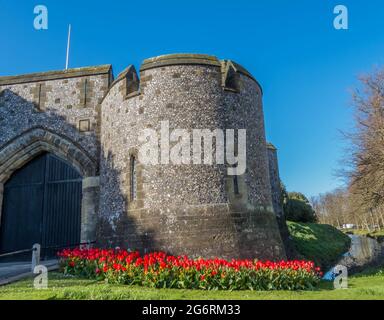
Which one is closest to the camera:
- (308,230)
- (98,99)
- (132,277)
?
(132,277)

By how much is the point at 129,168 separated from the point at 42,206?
5.56 metres

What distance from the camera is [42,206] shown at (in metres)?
15.2

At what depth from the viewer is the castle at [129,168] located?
431 inches

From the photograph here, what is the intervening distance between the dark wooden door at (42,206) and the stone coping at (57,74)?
338 cm

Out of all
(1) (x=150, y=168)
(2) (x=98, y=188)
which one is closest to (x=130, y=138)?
(1) (x=150, y=168)

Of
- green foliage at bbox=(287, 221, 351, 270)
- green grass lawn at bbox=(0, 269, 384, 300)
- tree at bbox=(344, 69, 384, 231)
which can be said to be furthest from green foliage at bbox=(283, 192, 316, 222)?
green grass lawn at bbox=(0, 269, 384, 300)

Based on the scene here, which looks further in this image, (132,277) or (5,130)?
(5,130)

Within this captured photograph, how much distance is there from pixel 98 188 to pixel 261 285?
7693mm

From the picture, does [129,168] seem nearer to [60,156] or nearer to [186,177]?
[186,177]

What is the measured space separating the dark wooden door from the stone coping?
133 inches

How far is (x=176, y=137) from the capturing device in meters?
11.4

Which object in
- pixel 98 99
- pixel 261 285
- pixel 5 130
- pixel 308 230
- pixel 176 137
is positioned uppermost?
pixel 98 99
